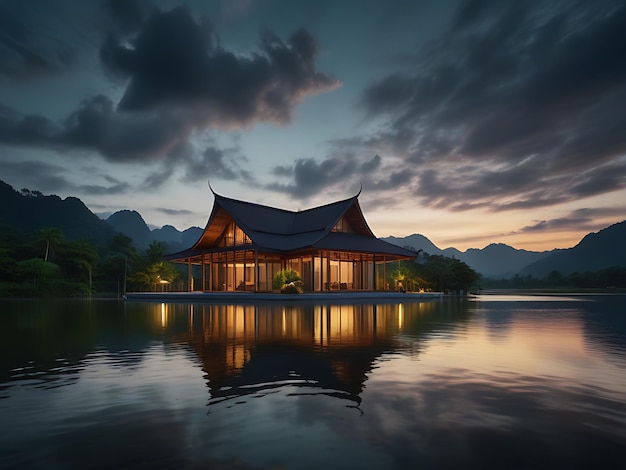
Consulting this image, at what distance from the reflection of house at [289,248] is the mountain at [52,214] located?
74.4 metres

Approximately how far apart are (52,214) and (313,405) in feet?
418

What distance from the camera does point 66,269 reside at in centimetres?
5319

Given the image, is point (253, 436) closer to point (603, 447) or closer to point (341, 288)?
point (603, 447)

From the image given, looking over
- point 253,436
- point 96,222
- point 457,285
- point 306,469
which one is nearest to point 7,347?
point 253,436

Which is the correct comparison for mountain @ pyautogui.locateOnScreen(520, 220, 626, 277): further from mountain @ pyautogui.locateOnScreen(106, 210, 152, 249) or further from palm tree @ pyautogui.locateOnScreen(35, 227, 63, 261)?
mountain @ pyautogui.locateOnScreen(106, 210, 152, 249)

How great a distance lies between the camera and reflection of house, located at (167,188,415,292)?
34.0 meters

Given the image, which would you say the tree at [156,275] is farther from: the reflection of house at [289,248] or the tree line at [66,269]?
the reflection of house at [289,248]

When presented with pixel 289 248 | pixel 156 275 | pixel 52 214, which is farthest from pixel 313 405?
pixel 52 214

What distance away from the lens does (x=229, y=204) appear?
120ft

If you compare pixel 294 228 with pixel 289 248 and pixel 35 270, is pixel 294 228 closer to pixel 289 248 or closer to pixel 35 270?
pixel 289 248

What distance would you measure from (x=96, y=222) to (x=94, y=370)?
126 metres

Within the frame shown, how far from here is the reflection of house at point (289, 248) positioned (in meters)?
34.0

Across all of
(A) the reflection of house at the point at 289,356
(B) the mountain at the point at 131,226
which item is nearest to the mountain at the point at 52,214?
(B) the mountain at the point at 131,226

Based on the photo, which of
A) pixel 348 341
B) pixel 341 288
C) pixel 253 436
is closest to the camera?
pixel 253 436
